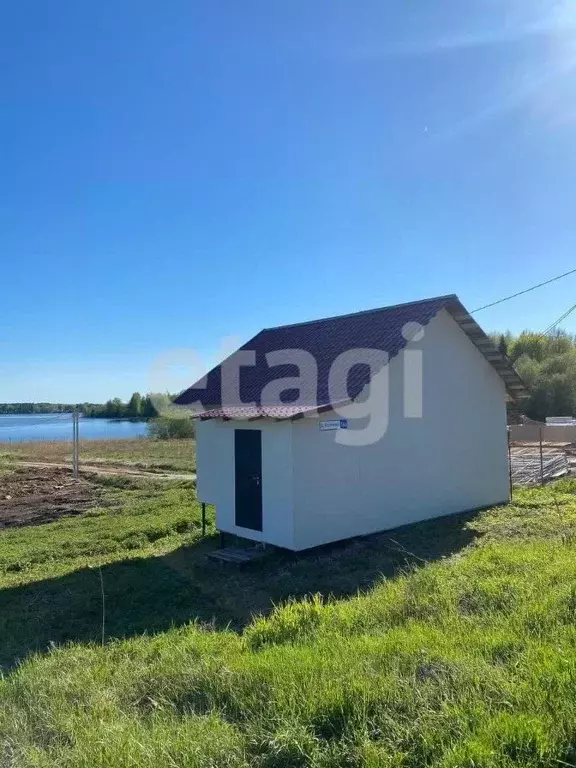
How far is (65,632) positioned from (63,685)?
116 inches

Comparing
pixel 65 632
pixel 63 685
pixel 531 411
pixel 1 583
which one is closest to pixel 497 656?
pixel 63 685

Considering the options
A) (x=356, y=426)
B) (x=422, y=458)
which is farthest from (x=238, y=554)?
(x=422, y=458)

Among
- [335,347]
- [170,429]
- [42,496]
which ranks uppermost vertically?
[335,347]

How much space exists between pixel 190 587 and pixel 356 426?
3.91 meters

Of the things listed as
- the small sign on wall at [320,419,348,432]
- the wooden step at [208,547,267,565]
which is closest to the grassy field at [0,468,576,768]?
the wooden step at [208,547,267,565]

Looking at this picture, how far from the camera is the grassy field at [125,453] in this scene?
26.3 m

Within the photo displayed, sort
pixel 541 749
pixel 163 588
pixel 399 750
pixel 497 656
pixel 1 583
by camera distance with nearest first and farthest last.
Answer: pixel 541 749 < pixel 399 750 < pixel 497 656 < pixel 163 588 < pixel 1 583

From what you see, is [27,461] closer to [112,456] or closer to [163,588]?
[112,456]

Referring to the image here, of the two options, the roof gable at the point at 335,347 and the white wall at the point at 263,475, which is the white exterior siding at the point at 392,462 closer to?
the white wall at the point at 263,475

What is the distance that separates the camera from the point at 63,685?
14.5ft

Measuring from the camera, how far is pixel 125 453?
1288 inches

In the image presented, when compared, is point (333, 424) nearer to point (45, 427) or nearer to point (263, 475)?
point (263, 475)

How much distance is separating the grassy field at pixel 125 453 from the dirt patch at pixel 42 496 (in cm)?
372

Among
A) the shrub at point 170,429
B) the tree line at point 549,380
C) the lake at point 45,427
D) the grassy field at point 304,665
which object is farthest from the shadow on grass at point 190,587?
the tree line at point 549,380
